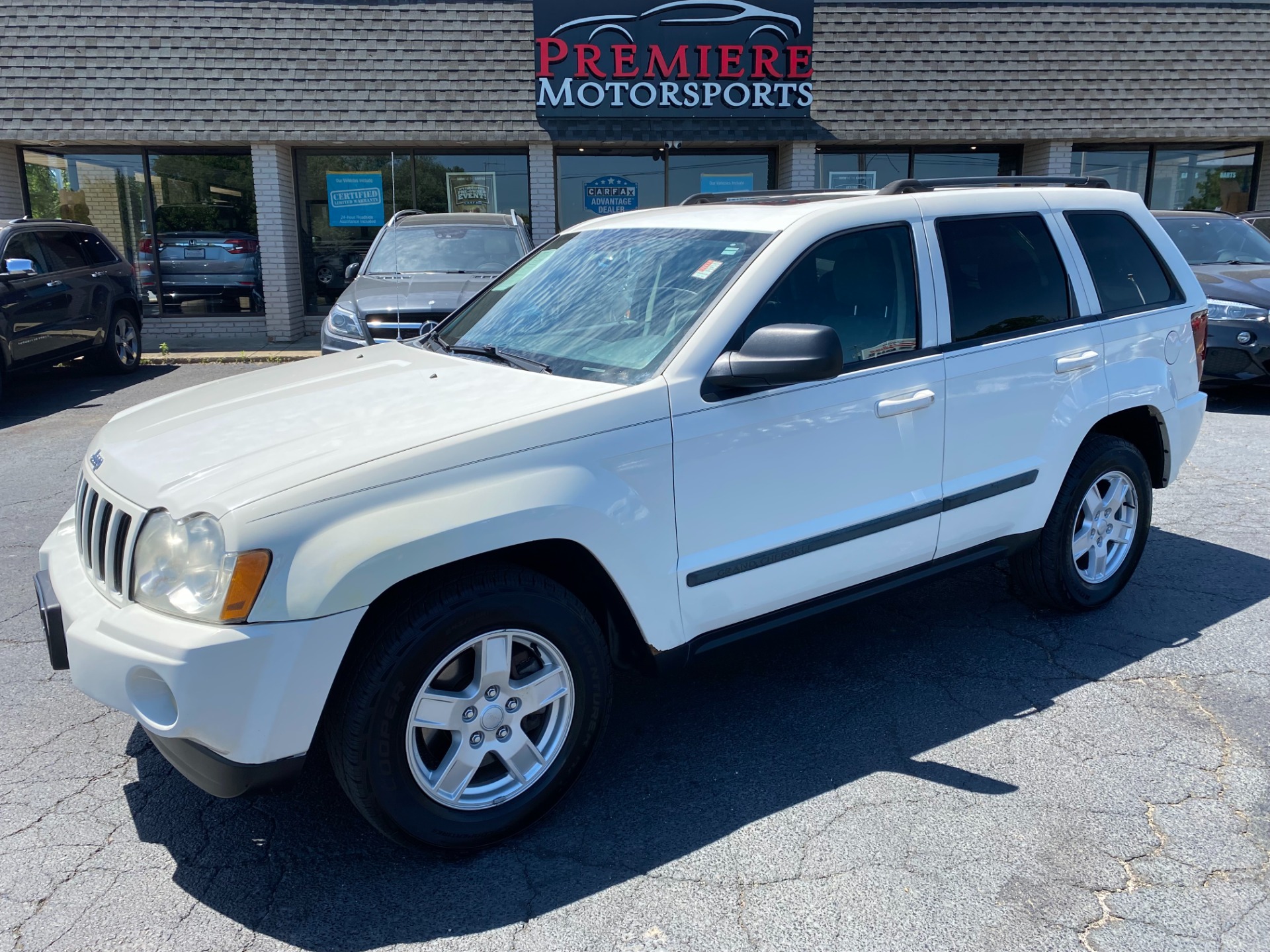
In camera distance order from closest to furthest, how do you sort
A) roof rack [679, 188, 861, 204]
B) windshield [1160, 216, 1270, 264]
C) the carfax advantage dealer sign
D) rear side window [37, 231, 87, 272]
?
roof rack [679, 188, 861, 204], windshield [1160, 216, 1270, 264], rear side window [37, 231, 87, 272], the carfax advantage dealer sign

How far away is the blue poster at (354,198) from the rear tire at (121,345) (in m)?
3.58

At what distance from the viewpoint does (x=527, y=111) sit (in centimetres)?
1310

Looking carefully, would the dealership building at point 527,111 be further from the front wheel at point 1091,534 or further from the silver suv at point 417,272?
the front wheel at point 1091,534

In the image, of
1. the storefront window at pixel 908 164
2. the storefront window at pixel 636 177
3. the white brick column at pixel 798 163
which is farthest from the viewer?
the storefront window at pixel 908 164

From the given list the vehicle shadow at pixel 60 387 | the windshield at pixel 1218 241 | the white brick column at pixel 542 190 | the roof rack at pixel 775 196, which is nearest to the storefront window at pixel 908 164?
the white brick column at pixel 542 190

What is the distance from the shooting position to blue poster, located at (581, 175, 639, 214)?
14.4 m

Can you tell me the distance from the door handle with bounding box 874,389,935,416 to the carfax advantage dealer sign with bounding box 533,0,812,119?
10.6 meters

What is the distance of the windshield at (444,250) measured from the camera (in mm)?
9258

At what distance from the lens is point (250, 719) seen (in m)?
2.45

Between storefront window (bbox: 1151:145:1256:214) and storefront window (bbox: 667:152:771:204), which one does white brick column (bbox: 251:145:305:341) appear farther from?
storefront window (bbox: 1151:145:1256:214)

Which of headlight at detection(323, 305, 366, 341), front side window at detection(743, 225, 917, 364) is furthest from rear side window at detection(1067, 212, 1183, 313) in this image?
headlight at detection(323, 305, 366, 341)

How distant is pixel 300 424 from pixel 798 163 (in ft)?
39.6

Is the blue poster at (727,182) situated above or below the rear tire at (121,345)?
above

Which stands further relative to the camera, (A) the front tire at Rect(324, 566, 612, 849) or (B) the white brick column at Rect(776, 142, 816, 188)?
(B) the white brick column at Rect(776, 142, 816, 188)
